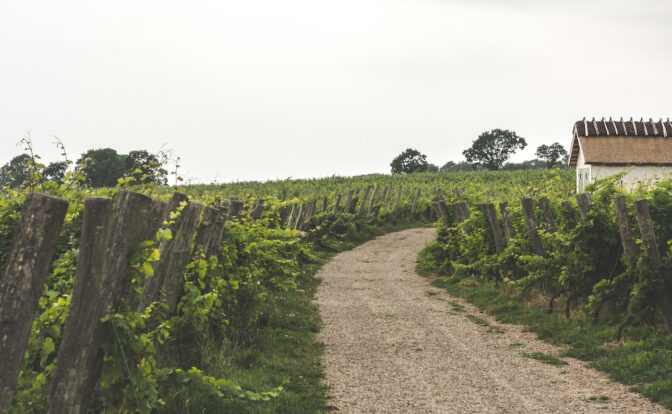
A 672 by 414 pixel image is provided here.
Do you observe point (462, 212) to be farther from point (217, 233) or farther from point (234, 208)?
point (217, 233)

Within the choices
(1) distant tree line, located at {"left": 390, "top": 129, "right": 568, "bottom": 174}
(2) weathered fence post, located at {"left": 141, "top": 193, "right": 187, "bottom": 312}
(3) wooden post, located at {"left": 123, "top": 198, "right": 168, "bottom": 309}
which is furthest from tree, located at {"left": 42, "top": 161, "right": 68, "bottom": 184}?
(1) distant tree line, located at {"left": 390, "top": 129, "right": 568, "bottom": 174}

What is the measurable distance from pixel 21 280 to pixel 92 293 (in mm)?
620

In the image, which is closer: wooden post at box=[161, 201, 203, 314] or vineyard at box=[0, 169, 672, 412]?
vineyard at box=[0, 169, 672, 412]

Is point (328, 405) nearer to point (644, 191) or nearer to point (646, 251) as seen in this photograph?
point (646, 251)

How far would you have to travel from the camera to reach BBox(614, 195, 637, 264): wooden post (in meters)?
8.33

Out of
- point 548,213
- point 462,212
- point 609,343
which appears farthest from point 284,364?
point 462,212

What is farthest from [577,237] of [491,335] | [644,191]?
[491,335]

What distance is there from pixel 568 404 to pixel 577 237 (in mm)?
3920

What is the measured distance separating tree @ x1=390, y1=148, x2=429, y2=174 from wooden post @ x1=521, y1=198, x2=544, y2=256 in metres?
91.9

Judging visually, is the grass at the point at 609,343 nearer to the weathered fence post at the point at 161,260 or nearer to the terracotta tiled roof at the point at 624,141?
the weathered fence post at the point at 161,260

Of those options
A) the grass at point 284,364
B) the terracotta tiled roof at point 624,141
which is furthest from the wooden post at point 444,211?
the terracotta tiled roof at point 624,141

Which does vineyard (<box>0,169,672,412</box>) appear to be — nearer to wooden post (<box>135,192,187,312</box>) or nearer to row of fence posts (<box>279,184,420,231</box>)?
wooden post (<box>135,192,187,312</box>)

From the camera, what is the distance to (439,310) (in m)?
11.2

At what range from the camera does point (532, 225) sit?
11180mm
